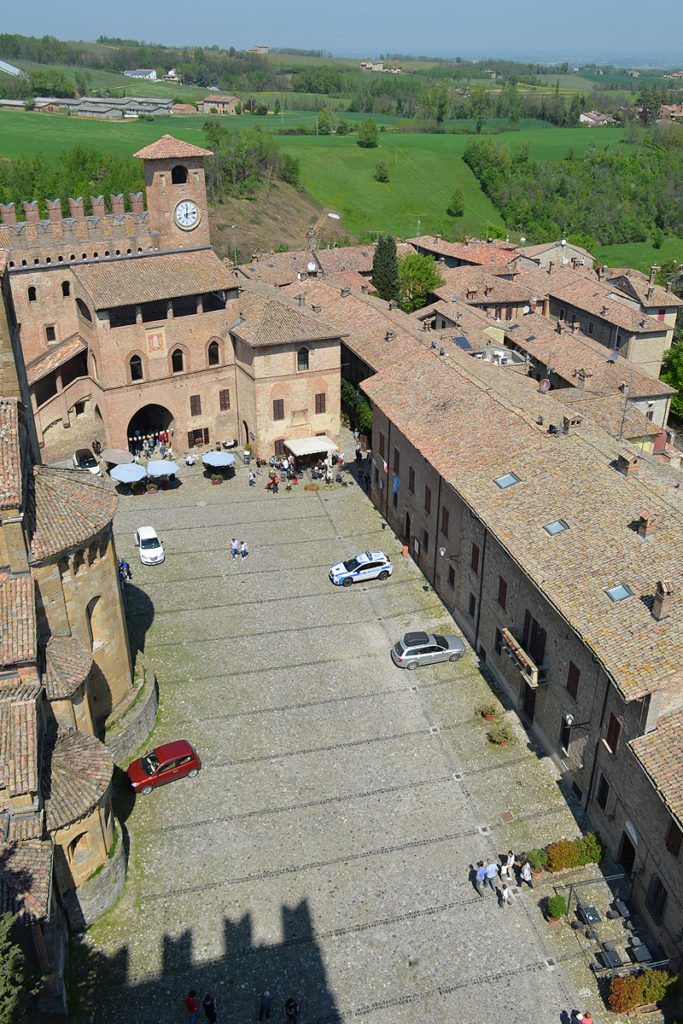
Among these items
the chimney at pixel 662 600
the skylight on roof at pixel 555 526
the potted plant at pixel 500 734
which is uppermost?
the chimney at pixel 662 600

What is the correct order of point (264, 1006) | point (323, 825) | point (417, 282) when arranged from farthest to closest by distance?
1. point (417, 282)
2. point (323, 825)
3. point (264, 1006)

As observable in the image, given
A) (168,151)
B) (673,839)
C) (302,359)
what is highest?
(168,151)

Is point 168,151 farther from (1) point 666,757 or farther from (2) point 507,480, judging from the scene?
(1) point 666,757

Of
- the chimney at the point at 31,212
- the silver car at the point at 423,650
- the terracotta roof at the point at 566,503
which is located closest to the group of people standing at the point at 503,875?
the terracotta roof at the point at 566,503

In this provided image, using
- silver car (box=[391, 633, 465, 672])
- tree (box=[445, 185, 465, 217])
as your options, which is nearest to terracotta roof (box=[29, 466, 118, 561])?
silver car (box=[391, 633, 465, 672])

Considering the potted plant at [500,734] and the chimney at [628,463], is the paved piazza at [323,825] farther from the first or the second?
the chimney at [628,463]

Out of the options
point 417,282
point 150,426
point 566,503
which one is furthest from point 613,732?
point 417,282

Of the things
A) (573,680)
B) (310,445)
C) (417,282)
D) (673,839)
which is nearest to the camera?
(673,839)
